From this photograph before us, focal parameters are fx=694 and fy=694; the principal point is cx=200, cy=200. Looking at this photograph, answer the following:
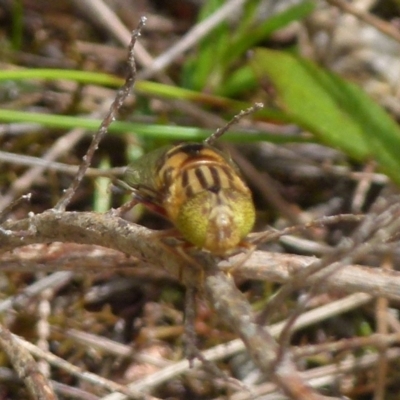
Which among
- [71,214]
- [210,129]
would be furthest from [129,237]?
[210,129]

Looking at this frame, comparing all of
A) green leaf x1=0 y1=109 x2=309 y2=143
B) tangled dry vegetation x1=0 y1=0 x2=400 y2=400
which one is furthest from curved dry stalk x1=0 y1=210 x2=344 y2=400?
green leaf x1=0 y1=109 x2=309 y2=143

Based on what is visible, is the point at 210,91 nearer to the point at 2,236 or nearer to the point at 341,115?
the point at 341,115

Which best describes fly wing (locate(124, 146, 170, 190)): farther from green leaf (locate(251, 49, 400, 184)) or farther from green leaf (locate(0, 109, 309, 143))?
green leaf (locate(251, 49, 400, 184))

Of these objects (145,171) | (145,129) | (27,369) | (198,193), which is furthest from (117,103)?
(145,129)

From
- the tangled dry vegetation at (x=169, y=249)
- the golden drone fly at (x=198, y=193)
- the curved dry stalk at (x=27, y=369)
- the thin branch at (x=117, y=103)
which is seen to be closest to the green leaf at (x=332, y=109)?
the tangled dry vegetation at (x=169, y=249)

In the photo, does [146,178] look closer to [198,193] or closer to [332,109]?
[198,193]

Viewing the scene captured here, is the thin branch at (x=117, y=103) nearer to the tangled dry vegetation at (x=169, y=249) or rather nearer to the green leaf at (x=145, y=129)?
the tangled dry vegetation at (x=169, y=249)
